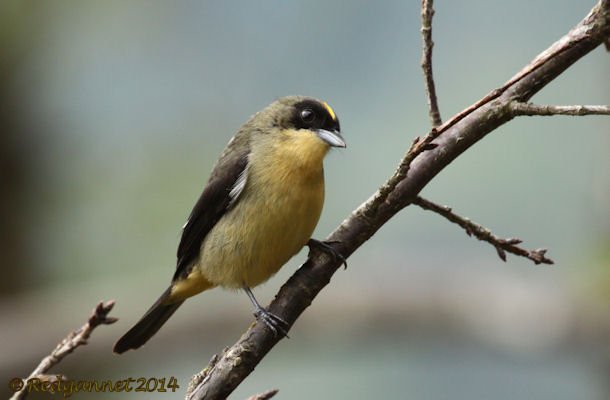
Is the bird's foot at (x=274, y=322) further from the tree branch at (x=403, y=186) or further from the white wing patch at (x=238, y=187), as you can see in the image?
the white wing patch at (x=238, y=187)

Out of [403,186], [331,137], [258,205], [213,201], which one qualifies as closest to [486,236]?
[403,186]

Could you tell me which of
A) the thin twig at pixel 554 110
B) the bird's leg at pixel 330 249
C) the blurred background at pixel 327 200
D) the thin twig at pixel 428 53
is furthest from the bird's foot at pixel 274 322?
the blurred background at pixel 327 200

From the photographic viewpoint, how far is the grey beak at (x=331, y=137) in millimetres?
3784

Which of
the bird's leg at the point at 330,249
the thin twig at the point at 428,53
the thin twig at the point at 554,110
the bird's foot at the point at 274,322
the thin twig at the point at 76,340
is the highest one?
the thin twig at the point at 428,53

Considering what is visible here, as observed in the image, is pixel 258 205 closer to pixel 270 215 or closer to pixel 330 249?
pixel 270 215

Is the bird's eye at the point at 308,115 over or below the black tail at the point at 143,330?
over

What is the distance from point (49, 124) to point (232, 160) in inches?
206

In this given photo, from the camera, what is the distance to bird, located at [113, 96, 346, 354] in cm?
372

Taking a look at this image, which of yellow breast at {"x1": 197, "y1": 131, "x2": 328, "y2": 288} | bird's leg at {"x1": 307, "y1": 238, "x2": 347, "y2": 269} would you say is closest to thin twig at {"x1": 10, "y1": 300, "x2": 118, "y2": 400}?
bird's leg at {"x1": 307, "y1": 238, "x2": 347, "y2": 269}

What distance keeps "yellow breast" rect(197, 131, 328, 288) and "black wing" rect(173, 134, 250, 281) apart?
55mm

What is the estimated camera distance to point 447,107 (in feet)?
23.0

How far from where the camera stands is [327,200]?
7.77 meters

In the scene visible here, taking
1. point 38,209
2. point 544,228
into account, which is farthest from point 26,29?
point 544,228

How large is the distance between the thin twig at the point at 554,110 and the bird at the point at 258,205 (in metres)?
1.10
